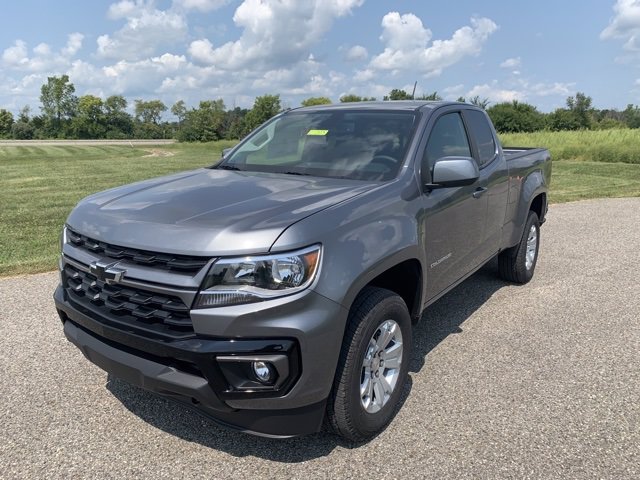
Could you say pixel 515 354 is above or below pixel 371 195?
below

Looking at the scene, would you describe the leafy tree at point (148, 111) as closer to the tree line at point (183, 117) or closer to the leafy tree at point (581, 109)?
the tree line at point (183, 117)

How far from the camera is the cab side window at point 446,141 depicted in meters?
3.56

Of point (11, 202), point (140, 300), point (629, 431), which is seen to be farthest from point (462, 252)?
point (11, 202)

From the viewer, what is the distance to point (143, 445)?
283 cm

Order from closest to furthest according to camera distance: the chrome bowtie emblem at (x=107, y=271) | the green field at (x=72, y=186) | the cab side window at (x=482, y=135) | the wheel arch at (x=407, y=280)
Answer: the chrome bowtie emblem at (x=107, y=271) < the wheel arch at (x=407, y=280) < the cab side window at (x=482, y=135) < the green field at (x=72, y=186)

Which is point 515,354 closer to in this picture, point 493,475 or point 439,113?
point 493,475

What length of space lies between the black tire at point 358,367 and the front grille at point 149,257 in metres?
0.83

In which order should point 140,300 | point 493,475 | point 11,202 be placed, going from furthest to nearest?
1. point 11,202
2. point 493,475
3. point 140,300

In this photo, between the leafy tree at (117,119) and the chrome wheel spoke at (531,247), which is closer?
the chrome wheel spoke at (531,247)

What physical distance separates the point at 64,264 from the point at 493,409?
2742 millimetres

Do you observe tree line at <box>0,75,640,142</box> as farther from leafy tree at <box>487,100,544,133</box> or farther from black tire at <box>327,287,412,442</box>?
black tire at <box>327,287,412,442</box>

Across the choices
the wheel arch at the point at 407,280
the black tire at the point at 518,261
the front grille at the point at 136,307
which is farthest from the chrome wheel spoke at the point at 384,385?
the black tire at the point at 518,261

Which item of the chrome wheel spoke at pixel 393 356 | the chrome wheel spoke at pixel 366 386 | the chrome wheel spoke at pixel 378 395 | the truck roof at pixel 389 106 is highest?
the truck roof at pixel 389 106

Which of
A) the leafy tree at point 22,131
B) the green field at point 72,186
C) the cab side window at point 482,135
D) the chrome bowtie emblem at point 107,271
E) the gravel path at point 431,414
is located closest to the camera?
A: the chrome bowtie emblem at point 107,271
